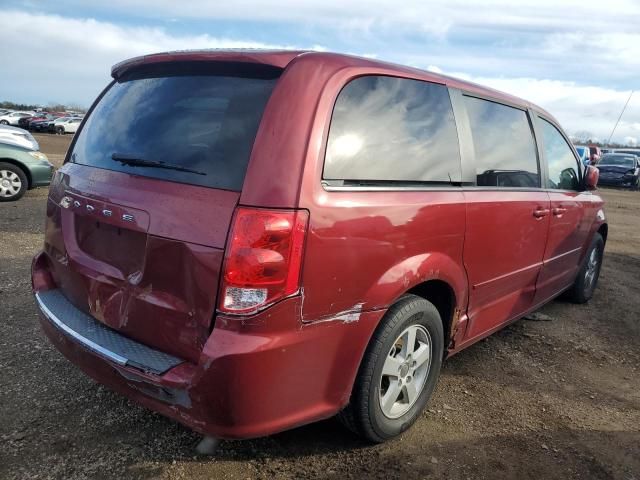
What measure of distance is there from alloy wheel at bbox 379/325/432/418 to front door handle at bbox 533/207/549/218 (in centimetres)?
139

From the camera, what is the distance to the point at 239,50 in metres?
2.37

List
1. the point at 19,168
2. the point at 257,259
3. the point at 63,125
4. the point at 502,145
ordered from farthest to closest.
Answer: the point at 63,125, the point at 19,168, the point at 502,145, the point at 257,259

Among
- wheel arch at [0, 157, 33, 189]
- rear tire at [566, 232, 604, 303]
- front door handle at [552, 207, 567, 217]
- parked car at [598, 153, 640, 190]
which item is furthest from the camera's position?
parked car at [598, 153, 640, 190]

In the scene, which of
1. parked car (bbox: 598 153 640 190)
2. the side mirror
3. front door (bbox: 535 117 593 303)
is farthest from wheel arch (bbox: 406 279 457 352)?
parked car (bbox: 598 153 640 190)

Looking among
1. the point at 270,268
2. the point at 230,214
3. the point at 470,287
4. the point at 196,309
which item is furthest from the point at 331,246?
the point at 470,287

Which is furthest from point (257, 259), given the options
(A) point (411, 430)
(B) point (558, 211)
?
(B) point (558, 211)

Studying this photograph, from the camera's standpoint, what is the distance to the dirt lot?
2412mm

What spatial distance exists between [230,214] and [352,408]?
114cm

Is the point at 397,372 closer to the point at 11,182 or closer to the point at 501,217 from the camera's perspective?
the point at 501,217

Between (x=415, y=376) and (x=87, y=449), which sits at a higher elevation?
(x=415, y=376)

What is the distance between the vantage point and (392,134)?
2455 millimetres

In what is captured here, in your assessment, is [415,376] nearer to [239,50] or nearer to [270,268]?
[270,268]

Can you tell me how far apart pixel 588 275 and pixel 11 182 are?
904 centimetres

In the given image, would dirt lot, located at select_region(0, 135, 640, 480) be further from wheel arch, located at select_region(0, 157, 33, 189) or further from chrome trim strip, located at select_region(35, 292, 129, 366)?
wheel arch, located at select_region(0, 157, 33, 189)
